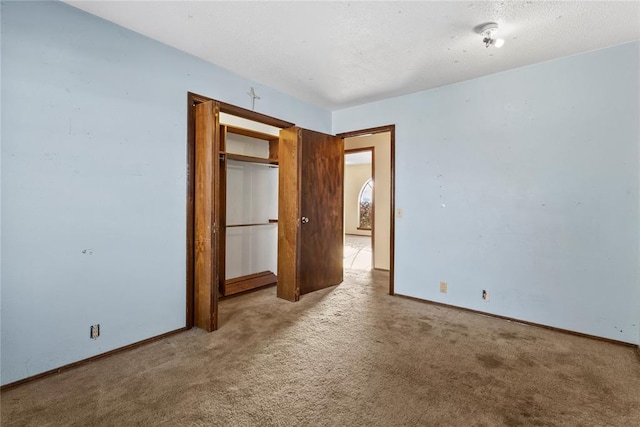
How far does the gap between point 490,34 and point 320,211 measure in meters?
2.52

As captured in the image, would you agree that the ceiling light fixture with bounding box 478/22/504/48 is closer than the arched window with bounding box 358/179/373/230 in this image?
Yes

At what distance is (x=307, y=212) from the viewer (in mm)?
3756

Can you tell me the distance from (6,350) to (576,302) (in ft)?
14.3

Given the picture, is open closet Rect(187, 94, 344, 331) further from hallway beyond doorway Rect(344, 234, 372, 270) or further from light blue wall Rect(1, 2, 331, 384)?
hallway beyond doorway Rect(344, 234, 372, 270)

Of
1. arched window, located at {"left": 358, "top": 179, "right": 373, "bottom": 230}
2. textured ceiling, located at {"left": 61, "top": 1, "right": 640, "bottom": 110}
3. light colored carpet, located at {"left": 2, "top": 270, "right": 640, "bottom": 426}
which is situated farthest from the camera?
arched window, located at {"left": 358, "top": 179, "right": 373, "bottom": 230}

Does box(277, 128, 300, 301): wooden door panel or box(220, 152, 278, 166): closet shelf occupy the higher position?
box(220, 152, 278, 166): closet shelf

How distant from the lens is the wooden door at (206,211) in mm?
2643

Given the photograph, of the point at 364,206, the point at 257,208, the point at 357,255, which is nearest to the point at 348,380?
the point at 257,208

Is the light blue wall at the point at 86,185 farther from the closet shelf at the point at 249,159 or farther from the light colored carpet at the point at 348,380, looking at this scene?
the closet shelf at the point at 249,159

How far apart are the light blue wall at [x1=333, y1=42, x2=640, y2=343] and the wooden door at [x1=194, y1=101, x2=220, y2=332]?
2257mm

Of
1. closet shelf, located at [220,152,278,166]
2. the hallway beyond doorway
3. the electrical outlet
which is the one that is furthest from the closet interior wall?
the hallway beyond doorway

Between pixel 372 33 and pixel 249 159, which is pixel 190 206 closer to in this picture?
pixel 249 159

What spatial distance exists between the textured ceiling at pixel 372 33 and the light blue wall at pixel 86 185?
1.03 feet

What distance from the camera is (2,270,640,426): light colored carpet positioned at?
1.63 metres
